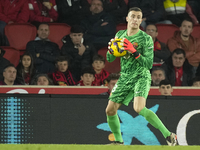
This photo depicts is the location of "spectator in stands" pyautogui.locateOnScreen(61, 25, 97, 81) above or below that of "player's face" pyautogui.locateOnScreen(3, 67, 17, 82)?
above

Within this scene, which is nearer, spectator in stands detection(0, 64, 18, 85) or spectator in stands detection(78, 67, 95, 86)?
spectator in stands detection(0, 64, 18, 85)

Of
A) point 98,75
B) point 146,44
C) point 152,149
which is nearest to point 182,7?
point 98,75

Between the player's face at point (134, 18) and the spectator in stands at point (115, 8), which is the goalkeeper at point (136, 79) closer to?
the player's face at point (134, 18)

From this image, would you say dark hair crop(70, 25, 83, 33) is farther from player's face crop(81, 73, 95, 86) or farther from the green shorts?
the green shorts

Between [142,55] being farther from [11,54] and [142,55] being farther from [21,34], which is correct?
[21,34]

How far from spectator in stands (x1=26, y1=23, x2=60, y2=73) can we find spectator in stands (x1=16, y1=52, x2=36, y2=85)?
0.35 metres

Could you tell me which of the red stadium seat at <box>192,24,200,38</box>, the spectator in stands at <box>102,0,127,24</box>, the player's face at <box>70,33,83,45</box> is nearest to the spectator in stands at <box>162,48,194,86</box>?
the red stadium seat at <box>192,24,200,38</box>

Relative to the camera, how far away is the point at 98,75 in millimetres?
8078

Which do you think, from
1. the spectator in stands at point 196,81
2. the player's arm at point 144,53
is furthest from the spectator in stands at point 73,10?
the player's arm at point 144,53

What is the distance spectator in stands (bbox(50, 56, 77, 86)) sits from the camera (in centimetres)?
796

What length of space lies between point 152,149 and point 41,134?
9.22 feet

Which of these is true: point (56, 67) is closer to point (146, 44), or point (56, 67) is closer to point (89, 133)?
point (89, 133)

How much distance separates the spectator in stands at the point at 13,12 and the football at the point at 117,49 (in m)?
4.56

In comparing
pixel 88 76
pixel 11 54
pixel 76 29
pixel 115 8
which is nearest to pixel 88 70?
pixel 88 76
